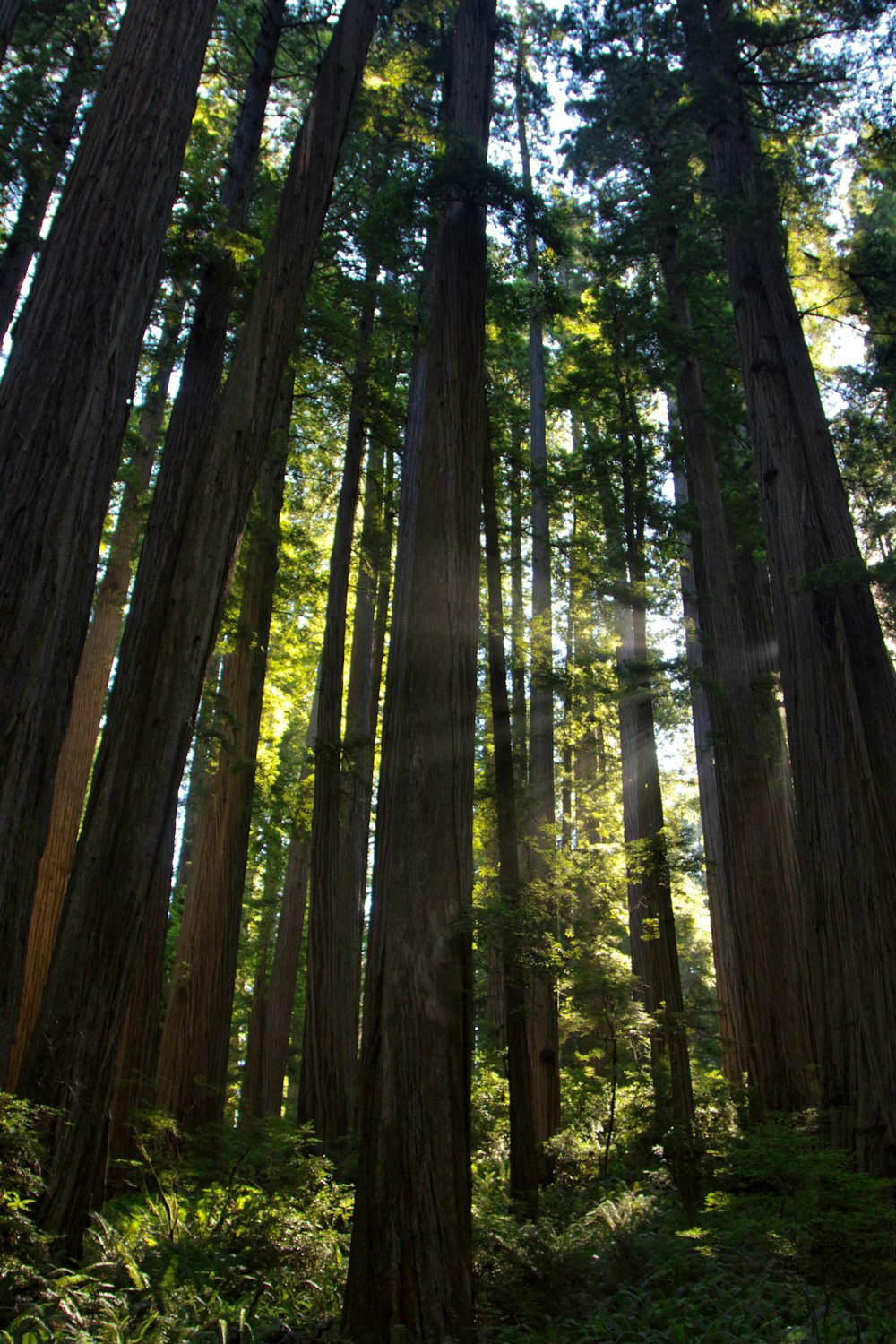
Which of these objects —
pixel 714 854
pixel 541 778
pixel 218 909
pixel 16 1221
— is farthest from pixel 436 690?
pixel 714 854

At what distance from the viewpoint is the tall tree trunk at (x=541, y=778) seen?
880 centimetres

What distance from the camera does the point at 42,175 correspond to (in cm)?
953

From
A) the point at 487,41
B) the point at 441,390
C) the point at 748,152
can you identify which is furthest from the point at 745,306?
the point at 441,390

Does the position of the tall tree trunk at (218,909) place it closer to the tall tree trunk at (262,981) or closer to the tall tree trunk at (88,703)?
the tall tree trunk at (88,703)

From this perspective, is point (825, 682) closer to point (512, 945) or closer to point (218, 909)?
point (512, 945)

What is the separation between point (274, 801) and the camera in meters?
12.5

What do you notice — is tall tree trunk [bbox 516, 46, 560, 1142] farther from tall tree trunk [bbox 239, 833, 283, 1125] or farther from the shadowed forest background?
tall tree trunk [bbox 239, 833, 283, 1125]

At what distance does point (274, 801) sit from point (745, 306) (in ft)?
29.8

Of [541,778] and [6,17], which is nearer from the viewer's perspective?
[6,17]

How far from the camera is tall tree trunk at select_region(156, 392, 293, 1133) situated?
9203mm

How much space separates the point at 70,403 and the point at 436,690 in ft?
9.33

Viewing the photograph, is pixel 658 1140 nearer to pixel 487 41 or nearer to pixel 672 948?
pixel 672 948

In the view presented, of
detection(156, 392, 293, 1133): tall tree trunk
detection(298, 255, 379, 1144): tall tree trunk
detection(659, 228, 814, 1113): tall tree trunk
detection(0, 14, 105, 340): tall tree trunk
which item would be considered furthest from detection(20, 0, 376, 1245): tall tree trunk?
detection(659, 228, 814, 1113): tall tree trunk

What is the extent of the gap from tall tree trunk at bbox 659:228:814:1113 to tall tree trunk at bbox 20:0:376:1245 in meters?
6.46
